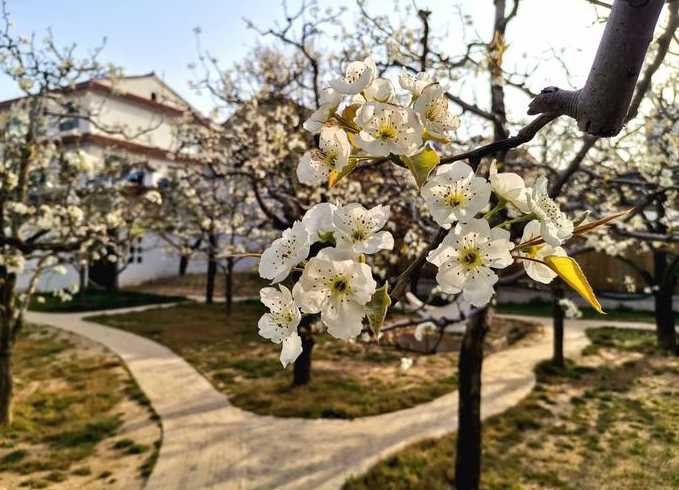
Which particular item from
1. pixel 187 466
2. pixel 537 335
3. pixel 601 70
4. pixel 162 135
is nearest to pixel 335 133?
pixel 601 70

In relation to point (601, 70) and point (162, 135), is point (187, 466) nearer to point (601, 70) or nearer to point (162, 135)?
point (601, 70)

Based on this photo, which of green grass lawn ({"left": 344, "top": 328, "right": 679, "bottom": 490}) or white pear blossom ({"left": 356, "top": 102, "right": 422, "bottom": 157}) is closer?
white pear blossom ({"left": 356, "top": 102, "right": 422, "bottom": 157})

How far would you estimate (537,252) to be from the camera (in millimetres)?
921

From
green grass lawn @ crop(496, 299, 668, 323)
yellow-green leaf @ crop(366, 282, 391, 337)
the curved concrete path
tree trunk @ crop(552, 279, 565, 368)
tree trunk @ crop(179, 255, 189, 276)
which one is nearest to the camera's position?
yellow-green leaf @ crop(366, 282, 391, 337)

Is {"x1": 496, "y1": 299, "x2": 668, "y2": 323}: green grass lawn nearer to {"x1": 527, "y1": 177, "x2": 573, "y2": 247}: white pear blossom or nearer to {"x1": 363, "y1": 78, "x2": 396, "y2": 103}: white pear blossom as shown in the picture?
{"x1": 527, "y1": 177, "x2": 573, "y2": 247}: white pear blossom

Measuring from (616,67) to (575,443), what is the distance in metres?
5.97

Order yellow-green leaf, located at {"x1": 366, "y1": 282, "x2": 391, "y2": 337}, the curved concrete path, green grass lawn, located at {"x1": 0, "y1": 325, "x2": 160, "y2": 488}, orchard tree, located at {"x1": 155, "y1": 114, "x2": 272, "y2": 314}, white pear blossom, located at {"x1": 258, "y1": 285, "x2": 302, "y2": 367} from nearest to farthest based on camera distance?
yellow-green leaf, located at {"x1": 366, "y1": 282, "x2": 391, "y2": 337}, white pear blossom, located at {"x1": 258, "y1": 285, "x2": 302, "y2": 367}, the curved concrete path, green grass lawn, located at {"x1": 0, "y1": 325, "x2": 160, "y2": 488}, orchard tree, located at {"x1": 155, "y1": 114, "x2": 272, "y2": 314}

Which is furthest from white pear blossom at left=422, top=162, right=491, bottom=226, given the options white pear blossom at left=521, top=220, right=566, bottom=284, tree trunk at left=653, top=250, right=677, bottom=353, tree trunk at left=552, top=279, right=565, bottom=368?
tree trunk at left=653, top=250, right=677, bottom=353

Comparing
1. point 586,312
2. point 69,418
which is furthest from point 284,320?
→ point 586,312

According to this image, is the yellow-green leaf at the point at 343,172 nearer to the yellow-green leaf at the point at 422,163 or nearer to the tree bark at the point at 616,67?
the yellow-green leaf at the point at 422,163

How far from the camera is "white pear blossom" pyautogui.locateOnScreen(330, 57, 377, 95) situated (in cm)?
95

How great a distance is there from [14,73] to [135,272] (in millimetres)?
16572

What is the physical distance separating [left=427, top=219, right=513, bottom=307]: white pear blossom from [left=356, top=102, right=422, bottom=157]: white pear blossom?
7.4 inches

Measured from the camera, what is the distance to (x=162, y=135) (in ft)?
79.4
